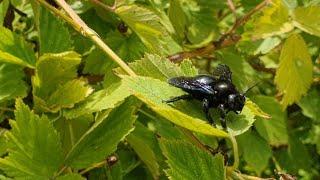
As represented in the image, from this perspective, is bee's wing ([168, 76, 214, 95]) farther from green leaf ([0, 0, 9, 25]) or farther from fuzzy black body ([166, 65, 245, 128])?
green leaf ([0, 0, 9, 25])

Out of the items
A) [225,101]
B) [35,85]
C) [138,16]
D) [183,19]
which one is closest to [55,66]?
[35,85]

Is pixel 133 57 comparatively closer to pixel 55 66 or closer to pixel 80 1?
pixel 80 1

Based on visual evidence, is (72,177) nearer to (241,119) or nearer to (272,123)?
(241,119)

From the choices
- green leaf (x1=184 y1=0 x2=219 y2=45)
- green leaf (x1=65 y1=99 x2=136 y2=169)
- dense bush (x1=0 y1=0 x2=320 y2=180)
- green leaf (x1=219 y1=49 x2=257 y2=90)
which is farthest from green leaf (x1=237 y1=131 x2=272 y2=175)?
green leaf (x1=65 y1=99 x2=136 y2=169)

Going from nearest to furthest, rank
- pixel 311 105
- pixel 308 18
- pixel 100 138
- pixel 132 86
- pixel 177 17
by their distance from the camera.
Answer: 1. pixel 132 86
2. pixel 100 138
3. pixel 308 18
4. pixel 177 17
5. pixel 311 105

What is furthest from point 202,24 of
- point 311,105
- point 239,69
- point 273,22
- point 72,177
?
point 72,177
